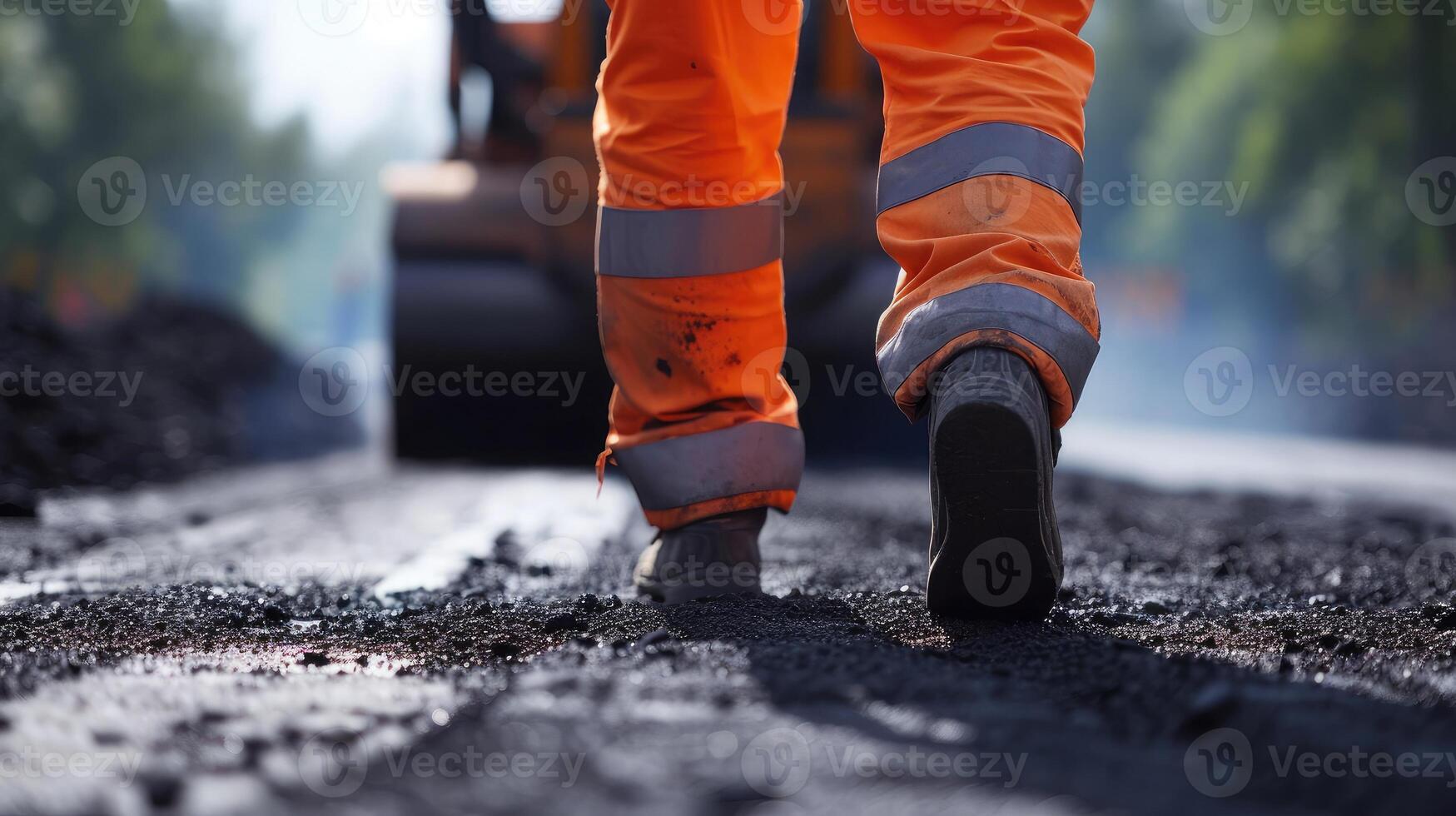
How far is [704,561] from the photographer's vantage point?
1.76 metres

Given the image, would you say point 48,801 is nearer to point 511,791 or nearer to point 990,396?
point 511,791

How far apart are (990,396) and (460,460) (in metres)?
4.14

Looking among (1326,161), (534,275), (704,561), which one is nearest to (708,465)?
(704,561)

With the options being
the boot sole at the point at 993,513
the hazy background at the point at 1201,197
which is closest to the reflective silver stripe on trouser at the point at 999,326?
the boot sole at the point at 993,513

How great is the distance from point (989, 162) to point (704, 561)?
2.25 feet

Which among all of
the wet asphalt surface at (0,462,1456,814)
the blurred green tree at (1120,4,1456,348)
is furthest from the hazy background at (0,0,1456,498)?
the wet asphalt surface at (0,462,1456,814)

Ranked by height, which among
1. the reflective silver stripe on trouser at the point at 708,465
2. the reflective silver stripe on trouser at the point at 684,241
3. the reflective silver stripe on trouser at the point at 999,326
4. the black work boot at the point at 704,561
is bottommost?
the black work boot at the point at 704,561

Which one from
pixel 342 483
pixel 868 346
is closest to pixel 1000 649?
pixel 342 483

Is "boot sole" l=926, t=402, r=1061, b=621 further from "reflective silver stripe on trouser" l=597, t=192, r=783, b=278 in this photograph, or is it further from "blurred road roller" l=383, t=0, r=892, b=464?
"blurred road roller" l=383, t=0, r=892, b=464

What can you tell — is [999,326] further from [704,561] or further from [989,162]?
[704,561]

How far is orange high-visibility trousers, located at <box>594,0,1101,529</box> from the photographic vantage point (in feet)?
4.68

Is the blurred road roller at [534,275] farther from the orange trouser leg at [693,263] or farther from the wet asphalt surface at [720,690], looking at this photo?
the orange trouser leg at [693,263]

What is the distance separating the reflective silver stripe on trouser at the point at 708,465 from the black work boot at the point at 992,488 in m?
0.44

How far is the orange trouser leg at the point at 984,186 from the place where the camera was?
1.39 meters
